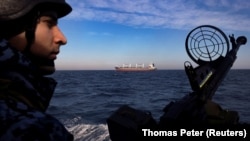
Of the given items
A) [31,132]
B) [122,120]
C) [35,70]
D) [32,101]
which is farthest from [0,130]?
[122,120]

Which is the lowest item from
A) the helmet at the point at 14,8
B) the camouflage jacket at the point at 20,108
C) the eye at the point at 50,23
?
the camouflage jacket at the point at 20,108

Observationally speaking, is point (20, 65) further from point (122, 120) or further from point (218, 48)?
point (218, 48)

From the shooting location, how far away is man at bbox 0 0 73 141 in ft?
2.81

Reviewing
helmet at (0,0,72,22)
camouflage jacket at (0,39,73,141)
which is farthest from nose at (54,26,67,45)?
camouflage jacket at (0,39,73,141)

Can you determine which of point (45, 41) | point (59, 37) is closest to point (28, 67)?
point (45, 41)

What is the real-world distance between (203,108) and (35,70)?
10.3 ft

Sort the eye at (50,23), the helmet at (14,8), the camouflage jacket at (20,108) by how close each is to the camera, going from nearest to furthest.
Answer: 1. the camouflage jacket at (20,108)
2. the helmet at (14,8)
3. the eye at (50,23)

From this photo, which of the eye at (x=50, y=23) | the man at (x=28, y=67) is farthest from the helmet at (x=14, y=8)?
the eye at (x=50, y=23)

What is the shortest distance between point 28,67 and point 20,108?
1.09ft

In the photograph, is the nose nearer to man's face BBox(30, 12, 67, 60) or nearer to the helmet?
man's face BBox(30, 12, 67, 60)

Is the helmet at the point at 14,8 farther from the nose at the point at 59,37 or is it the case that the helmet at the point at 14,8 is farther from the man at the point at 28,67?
the nose at the point at 59,37

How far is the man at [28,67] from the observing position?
858 millimetres

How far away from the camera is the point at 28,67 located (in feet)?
3.88

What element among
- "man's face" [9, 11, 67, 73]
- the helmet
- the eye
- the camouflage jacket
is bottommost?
the camouflage jacket
